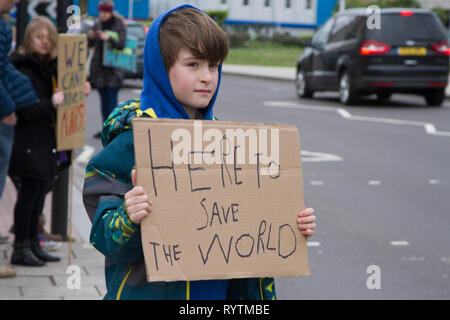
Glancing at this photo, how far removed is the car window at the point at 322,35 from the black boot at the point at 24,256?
13569 millimetres

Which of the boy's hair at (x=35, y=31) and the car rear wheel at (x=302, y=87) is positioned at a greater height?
the boy's hair at (x=35, y=31)

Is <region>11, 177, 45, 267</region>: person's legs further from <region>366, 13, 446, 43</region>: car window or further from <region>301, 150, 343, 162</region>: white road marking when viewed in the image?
<region>366, 13, 446, 43</region>: car window

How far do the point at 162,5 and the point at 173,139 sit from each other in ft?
188

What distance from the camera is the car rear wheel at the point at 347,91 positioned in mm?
16984

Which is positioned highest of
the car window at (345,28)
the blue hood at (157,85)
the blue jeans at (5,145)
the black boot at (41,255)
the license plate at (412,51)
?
the blue hood at (157,85)

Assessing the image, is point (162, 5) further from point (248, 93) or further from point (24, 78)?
point (24, 78)

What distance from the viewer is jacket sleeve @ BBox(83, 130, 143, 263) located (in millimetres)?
2311

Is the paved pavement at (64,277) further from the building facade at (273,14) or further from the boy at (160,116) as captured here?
the building facade at (273,14)

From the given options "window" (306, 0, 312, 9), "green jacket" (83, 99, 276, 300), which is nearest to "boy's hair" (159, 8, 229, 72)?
"green jacket" (83, 99, 276, 300)

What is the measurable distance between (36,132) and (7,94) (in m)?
0.54

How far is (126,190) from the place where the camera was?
2385 millimetres

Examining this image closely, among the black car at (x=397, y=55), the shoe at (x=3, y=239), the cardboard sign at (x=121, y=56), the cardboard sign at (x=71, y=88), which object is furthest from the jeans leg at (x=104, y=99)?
the black car at (x=397, y=55)

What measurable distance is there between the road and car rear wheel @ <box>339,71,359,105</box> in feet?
0.65

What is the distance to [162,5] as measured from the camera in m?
58.5
